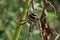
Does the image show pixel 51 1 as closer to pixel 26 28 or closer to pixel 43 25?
pixel 43 25

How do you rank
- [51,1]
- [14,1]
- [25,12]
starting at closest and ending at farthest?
[25,12] < [51,1] < [14,1]

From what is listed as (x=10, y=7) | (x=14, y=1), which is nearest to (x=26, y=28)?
(x=14, y=1)

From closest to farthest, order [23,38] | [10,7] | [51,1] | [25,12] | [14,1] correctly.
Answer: [25,12] < [51,1] < [23,38] < [14,1] < [10,7]

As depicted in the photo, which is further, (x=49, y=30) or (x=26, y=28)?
(x=26, y=28)

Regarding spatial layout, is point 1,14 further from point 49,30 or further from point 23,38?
point 49,30

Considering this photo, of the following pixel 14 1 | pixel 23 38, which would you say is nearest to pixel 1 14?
pixel 14 1

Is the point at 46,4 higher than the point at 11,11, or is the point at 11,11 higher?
the point at 46,4

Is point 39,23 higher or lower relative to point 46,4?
lower

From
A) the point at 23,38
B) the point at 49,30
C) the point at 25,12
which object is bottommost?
the point at 23,38

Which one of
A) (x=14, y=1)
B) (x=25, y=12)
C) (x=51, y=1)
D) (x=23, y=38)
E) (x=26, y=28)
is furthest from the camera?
Result: (x=14, y=1)
